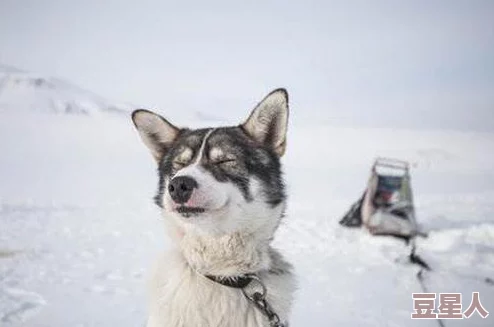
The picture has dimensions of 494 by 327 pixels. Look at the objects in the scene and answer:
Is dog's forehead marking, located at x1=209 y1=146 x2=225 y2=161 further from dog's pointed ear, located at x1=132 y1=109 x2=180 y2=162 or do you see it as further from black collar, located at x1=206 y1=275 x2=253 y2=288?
black collar, located at x1=206 y1=275 x2=253 y2=288

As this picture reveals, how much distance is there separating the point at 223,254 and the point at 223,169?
0.84ft

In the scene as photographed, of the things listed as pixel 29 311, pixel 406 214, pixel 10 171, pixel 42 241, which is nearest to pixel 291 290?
pixel 29 311

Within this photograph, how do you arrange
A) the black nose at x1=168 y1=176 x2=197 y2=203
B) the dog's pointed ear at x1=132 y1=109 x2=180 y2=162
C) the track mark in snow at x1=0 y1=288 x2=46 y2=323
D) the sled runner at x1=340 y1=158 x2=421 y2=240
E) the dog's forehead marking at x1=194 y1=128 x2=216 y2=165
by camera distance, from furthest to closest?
the sled runner at x1=340 y1=158 x2=421 y2=240, the track mark in snow at x1=0 y1=288 x2=46 y2=323, the dog's pointed ear at x1=132 y1=109 x2=180 y2=162, the dog's forehead marking at x1=194 y1=128 x2=216 y2=165, the black nose at x1=168 y1=176 x2=197 y2=203

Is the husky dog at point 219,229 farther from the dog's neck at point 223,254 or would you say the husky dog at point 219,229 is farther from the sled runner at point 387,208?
the sled runner at point 387,208

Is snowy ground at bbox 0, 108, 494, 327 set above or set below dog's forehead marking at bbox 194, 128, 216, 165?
below

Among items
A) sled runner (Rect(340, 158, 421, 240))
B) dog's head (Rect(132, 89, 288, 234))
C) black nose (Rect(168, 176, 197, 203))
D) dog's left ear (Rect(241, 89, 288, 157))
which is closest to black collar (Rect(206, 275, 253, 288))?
dog's head (Rect(132, 89, 288, 234))

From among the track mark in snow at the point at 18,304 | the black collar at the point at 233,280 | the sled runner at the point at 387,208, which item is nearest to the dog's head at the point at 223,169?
the black collar at the point at 233,280

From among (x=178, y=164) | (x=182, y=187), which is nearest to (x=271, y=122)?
(x=178, y=164)

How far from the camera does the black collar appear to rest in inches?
52.8

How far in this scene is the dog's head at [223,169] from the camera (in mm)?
1312

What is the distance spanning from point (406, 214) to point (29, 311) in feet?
11.1

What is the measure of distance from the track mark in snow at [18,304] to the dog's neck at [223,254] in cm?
137

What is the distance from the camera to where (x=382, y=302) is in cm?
292

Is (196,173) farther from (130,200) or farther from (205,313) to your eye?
(130,200)
